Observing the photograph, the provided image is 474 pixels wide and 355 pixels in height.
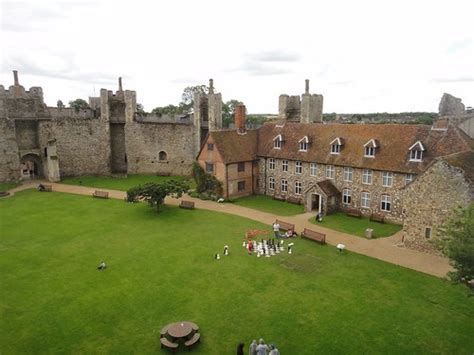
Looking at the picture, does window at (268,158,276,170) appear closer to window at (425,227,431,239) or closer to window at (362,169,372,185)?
window at (362,169,372,185)

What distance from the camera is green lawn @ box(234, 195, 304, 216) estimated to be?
3338cm

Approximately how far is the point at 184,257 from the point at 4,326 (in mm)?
9889

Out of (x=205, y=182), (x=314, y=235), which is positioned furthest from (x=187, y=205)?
(x=314, y=235)

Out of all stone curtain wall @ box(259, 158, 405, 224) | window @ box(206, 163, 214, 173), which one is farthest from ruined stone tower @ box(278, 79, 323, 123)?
window @ box(206, 163, 214, 173)

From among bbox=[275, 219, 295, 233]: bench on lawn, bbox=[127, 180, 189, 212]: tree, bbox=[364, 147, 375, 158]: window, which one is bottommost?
bbox=[275, 219, 295, 233]: bench on lawn

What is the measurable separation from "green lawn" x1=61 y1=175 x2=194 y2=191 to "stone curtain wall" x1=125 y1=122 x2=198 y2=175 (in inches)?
60.0

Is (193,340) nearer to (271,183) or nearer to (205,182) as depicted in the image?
(205,182)

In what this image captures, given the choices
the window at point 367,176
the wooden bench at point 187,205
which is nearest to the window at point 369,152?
the window at point 367,176

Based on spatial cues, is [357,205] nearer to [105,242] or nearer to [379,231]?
[379,231]

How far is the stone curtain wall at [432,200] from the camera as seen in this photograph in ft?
72.4

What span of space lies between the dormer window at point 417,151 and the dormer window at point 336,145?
617 cm

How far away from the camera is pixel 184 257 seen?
76.0 ft

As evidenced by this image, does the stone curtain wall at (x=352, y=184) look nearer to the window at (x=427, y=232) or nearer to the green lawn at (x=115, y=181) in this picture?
the window at (x=427, y=232)

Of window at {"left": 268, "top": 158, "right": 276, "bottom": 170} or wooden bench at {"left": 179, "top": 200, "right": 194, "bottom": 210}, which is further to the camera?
window at {"left": 268, "top": 158, "right": 276, "bottom": 170}
